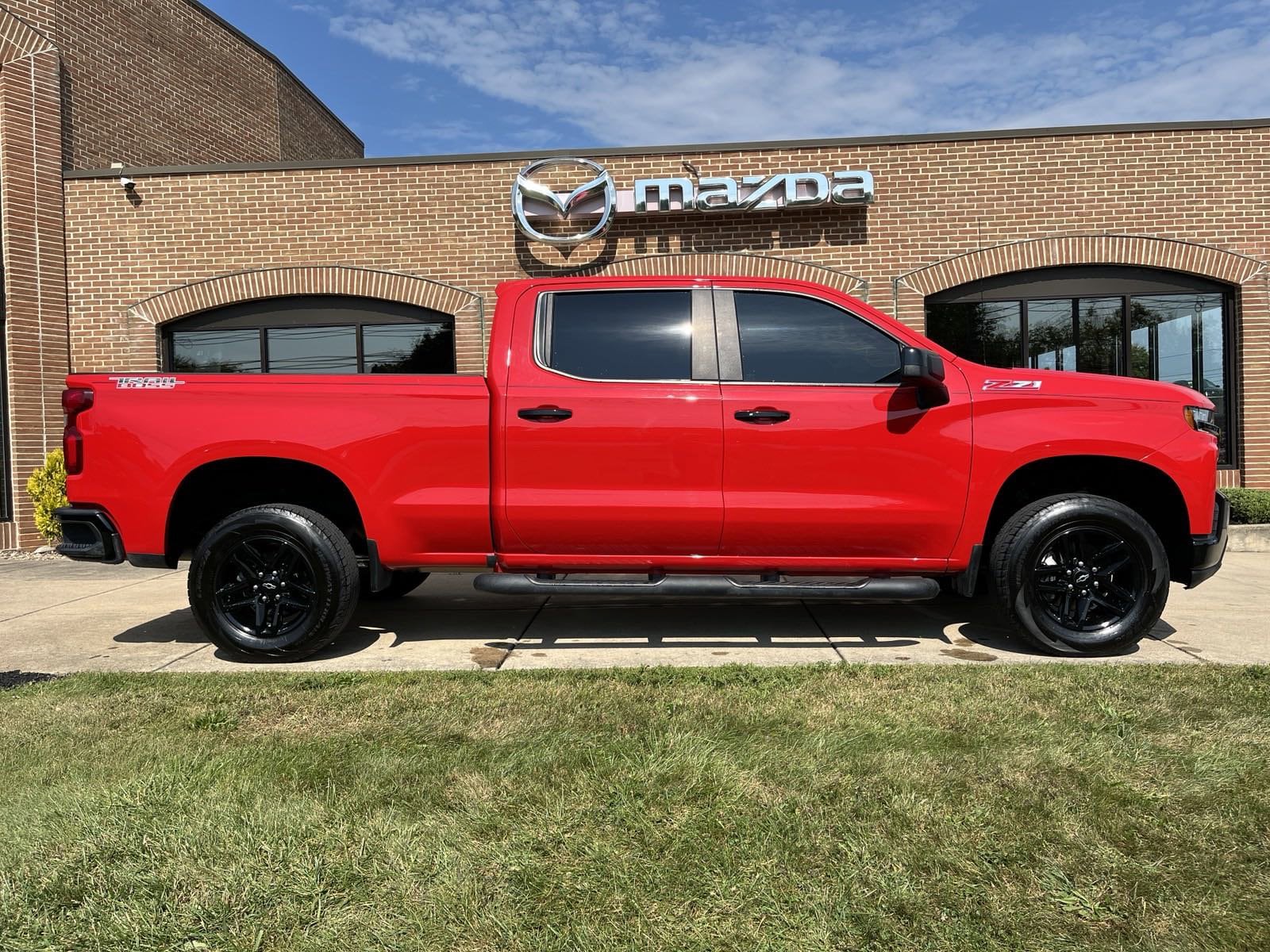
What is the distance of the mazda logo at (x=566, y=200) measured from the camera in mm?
10086

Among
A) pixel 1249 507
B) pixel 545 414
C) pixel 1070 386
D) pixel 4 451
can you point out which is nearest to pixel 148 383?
pixel 545 414

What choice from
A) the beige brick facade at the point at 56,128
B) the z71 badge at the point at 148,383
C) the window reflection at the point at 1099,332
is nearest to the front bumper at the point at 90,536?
the z71 badge at the point at 148,383

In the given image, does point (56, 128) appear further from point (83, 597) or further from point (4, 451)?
point (83, 597)

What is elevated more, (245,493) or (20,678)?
(245,493)

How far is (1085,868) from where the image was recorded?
2.39 metres

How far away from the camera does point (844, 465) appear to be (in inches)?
177

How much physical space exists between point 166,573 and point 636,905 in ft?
25.5

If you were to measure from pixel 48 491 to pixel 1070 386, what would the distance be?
34.3ft

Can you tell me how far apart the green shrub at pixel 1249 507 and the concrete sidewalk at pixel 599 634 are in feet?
9.31

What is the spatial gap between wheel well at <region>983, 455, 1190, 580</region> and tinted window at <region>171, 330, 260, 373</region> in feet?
30.3

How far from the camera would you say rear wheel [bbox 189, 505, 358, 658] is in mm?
4621

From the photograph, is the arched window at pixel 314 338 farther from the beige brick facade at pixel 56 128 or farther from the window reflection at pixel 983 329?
the window reflection at pixel 983 329

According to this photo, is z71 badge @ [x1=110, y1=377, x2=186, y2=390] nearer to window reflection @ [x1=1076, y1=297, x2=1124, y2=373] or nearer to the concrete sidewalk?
the concrete sidewalk

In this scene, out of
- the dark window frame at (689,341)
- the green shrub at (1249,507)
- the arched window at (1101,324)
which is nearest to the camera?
the dark window frame at (689,341)
